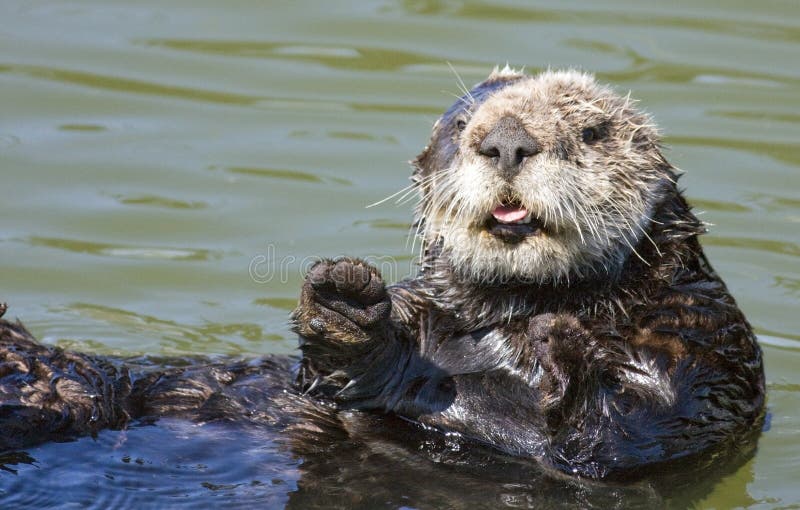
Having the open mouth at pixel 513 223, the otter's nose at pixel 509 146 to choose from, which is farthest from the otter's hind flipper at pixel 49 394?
the otter's nose at pixel 509 146

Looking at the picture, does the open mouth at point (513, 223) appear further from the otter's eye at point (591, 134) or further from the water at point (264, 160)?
the water at point (264, 160)

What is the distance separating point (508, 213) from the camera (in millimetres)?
5105

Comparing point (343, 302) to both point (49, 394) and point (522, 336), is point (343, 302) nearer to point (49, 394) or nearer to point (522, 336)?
point (522, 336)

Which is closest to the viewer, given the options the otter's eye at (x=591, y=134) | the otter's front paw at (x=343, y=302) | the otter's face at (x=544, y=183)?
the otter's front paw at (x=343, y=302)

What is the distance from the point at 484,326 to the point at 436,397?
0.37 metres

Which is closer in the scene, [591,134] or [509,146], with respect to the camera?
[509,146]

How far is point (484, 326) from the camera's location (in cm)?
554

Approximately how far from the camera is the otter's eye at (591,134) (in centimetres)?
542

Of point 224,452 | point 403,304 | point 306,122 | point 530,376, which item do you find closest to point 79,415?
point 224,452

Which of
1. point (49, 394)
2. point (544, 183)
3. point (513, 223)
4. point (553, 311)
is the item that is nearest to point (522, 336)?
point (553, 311)

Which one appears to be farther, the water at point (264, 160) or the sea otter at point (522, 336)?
the water at point (264, 160)

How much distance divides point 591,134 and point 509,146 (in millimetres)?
638

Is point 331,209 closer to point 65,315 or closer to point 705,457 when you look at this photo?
point 65,315

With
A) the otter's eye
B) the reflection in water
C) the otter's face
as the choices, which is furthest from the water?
the otter's eye
